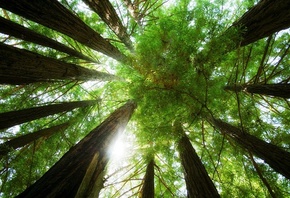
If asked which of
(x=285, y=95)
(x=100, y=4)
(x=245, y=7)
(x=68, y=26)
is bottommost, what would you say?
(x=285, y=95)

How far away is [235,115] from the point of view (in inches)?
190

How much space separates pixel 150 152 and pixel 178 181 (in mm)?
1723

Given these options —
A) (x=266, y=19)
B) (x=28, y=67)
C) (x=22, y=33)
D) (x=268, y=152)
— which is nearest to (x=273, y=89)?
(x=268, y=152)

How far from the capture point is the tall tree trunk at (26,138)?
3933 millimetres

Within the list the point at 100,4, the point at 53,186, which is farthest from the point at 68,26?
the point at 53,186

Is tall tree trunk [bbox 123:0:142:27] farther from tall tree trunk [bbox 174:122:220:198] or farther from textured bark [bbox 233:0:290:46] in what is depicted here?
tall tree trunk [bbox 174:122:220:198]

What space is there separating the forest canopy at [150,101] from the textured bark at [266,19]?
15mm

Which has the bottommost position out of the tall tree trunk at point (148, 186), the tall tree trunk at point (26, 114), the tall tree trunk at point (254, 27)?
the tall tree trunk at point (148, 186)

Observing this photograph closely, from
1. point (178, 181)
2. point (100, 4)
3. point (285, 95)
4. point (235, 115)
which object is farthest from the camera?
point (178, 181)

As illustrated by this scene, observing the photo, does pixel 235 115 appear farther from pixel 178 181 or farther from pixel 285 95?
pixel 178 181

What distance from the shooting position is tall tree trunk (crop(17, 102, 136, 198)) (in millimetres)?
2266

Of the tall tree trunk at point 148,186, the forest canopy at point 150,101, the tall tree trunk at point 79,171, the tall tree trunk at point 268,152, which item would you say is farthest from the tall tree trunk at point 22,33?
the tall tree trunk at point 148,186

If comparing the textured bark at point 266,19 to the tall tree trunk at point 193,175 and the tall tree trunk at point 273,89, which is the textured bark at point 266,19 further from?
the tall tree trunk at point 193,175

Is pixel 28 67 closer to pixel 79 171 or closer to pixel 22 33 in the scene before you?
pixel 22 33
